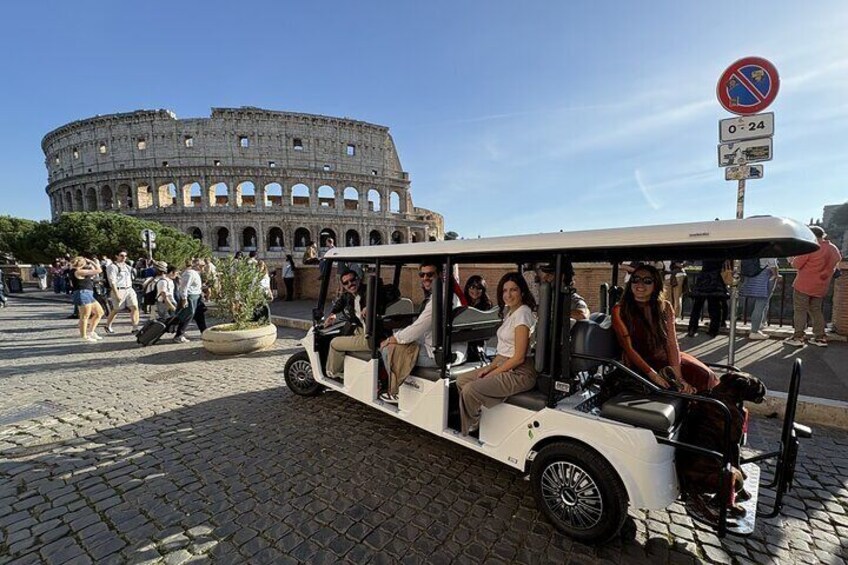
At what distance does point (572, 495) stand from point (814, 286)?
22.5 ft

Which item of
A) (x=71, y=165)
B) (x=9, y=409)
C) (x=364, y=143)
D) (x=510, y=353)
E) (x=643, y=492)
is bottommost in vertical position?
(x=9, y=409)

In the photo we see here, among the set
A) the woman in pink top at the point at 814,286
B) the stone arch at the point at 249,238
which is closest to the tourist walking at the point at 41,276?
the stone arch at the point at 249,238

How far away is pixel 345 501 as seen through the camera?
2943 mm

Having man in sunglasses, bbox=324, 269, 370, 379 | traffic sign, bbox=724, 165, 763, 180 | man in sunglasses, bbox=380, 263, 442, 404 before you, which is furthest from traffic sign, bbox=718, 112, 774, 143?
man in sunglasses, bbox=324, 269, 370, 379

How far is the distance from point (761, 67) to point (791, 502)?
4.74 meters

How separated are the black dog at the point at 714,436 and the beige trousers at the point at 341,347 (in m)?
3.07

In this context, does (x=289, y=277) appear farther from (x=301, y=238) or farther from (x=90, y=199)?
(x=90, y=199)

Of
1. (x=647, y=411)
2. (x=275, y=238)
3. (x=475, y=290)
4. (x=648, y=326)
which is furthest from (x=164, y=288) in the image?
(x=275, y=238)

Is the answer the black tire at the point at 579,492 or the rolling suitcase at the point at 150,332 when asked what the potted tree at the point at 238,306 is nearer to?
the rolling suitcase at the point at 150,332

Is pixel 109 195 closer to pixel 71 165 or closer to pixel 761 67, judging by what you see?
pixel 71 165

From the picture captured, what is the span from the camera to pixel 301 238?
56812mm

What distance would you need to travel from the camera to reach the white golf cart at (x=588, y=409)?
7.34ft

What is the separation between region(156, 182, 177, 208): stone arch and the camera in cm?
5178

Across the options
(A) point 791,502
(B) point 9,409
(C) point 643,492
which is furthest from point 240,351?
(A) point 791,502
